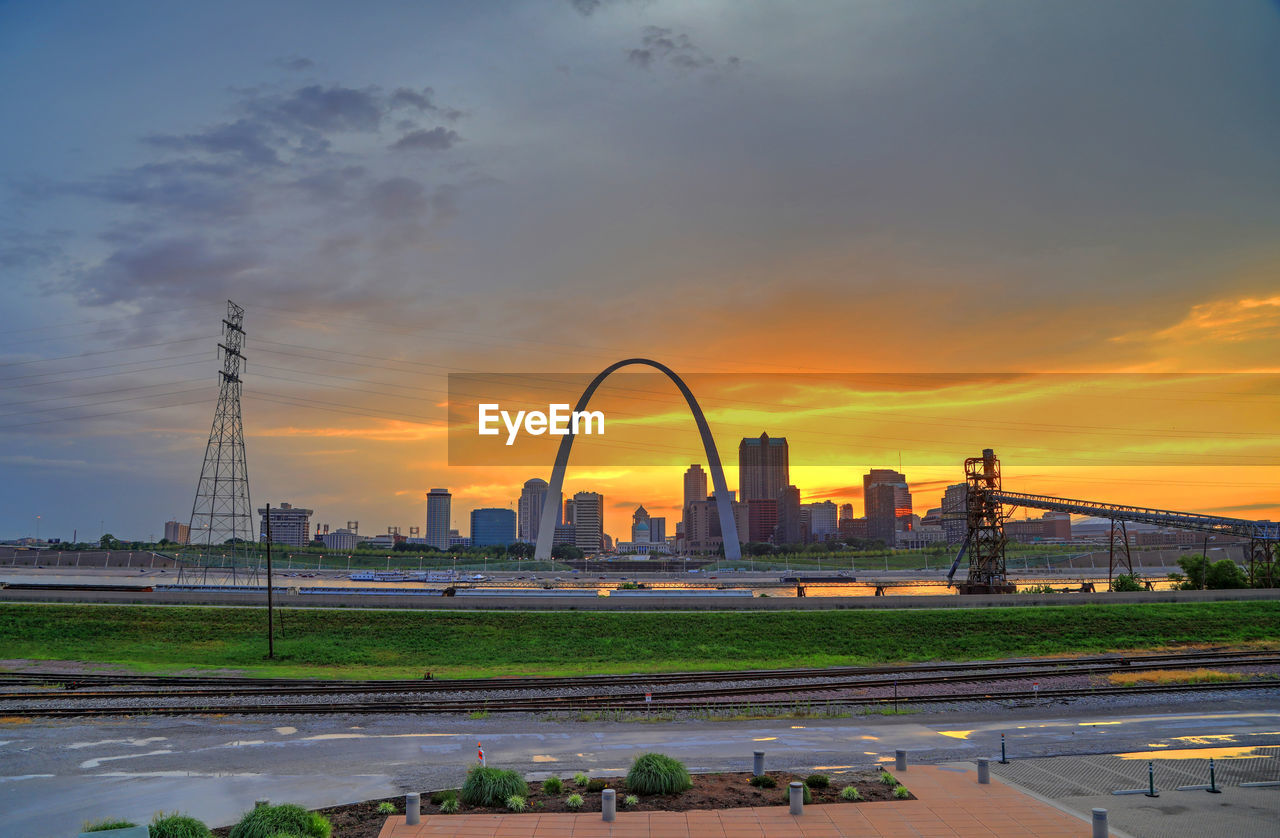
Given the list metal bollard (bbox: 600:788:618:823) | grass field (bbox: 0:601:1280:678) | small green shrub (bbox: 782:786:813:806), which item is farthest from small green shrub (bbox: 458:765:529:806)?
grass field (bbox: 0:601:1280:678)

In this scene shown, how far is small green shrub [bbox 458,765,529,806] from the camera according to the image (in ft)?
52.3

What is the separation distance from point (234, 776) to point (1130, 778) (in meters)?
19.9

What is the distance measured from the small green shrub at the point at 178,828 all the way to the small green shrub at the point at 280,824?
520 millimetres

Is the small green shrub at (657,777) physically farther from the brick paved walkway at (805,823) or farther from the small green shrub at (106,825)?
the small green shrub at (106,825)

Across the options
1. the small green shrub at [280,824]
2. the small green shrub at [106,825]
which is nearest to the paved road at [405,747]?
the small green shrub at [106,825]

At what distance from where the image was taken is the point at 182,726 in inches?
969

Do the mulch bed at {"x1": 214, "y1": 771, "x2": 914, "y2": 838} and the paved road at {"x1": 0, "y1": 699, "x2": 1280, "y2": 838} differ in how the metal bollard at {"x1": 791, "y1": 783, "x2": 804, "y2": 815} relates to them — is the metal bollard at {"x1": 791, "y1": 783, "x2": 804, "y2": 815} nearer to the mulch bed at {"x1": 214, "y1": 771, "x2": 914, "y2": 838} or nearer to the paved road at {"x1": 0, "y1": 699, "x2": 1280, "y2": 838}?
the mulch bed at {"x1": 214, "y1": 771, "x2": 914, "y2": 838}

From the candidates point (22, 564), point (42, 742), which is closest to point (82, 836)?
point (42, 742)

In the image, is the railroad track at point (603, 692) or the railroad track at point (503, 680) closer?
the railroad track at point (603, 692)

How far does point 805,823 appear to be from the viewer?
14.7 m

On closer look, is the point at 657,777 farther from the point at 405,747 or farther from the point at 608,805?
the point at 405,747

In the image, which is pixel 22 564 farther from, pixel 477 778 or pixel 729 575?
pixel 477 778

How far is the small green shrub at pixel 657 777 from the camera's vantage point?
16.4m

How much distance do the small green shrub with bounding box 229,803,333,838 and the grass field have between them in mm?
22436
